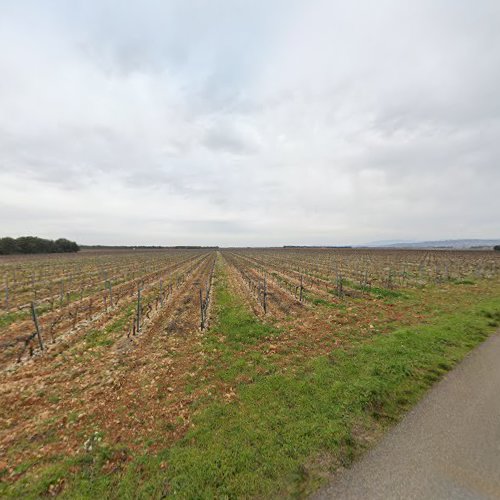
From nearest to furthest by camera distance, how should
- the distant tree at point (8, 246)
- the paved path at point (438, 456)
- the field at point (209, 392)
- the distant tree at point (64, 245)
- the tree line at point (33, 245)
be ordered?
the paved path at point (438, 456) → the field at point (209, 392) → the distant tree at point (8, 246) → the tree line at point (33, 245) → the distant tree at point (64, 245)

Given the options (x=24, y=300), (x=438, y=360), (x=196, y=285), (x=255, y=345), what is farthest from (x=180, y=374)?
(x=24, y=300)

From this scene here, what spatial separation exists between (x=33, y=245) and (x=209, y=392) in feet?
433

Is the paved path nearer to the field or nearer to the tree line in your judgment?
the field

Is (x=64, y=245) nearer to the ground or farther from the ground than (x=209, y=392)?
farther from the ground

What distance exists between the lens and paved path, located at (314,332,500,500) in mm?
4098

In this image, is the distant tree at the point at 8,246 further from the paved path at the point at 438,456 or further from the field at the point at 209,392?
the paved path at the point at 438,456

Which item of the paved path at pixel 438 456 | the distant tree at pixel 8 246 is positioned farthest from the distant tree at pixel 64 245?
the paved path at pixel 438 456

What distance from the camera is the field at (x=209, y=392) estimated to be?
4.59 meters

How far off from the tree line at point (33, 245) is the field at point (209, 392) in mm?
110777

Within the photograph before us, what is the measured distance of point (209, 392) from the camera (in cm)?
719

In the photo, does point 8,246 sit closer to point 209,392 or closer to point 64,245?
point 64,245

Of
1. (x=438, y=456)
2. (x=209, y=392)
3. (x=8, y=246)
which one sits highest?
(x=8, y=246)

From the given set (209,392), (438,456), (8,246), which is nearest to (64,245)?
(8,246)

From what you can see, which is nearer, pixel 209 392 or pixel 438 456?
pixel 438 456
